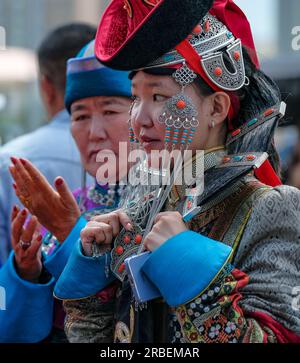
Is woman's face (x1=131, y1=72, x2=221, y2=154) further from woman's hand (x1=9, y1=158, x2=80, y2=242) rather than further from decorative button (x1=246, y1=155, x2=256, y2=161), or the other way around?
woman's hand (x1=9, y1=158, x2=80, y2=242)

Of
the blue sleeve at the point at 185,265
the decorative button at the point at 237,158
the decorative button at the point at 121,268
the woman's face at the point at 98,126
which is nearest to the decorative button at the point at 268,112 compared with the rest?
the decorative button at the point at 237,158

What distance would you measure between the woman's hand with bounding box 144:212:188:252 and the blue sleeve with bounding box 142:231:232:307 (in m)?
0.02

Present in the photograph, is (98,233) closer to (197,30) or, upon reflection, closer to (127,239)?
(127,239)

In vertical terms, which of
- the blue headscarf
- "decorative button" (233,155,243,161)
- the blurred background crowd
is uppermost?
"decorative button" (233,155,243,161)

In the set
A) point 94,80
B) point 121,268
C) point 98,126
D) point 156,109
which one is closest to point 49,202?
point 98,126

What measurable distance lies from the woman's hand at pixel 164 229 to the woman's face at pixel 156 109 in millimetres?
206

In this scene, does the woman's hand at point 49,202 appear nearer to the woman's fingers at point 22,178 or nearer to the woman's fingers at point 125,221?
the woman's fingers at point 22,178

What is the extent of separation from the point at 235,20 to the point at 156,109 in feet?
1.07

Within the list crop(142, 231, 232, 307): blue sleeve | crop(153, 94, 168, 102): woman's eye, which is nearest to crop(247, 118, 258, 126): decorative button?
crop(153, 94, 168, 102): woman's eye

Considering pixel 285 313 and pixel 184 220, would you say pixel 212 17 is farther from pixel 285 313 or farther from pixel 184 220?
pixel 285 313

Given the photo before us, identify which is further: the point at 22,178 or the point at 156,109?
the point at 22,178

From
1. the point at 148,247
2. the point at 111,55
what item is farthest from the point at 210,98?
the point at 148,247

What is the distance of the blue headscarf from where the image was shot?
2584 millimetres

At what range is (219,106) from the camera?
196 cm
